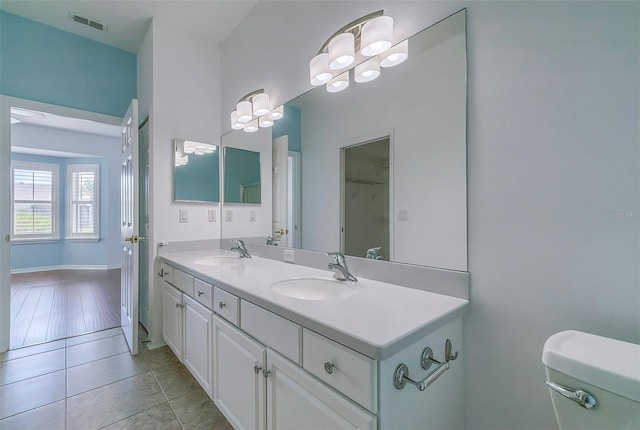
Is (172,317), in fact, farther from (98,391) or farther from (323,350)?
(323,350)

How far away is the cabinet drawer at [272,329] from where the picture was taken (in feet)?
3.25

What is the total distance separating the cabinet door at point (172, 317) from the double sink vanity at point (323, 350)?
1.16 ft

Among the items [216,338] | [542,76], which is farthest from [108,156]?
[542,76]

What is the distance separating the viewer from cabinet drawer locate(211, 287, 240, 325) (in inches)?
51.4

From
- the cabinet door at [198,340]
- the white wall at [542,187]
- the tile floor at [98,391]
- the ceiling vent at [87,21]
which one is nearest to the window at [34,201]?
the tile floor at [98,391]

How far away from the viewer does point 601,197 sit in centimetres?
81

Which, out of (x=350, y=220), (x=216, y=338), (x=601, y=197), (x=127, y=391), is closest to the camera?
(x=601, y=197)

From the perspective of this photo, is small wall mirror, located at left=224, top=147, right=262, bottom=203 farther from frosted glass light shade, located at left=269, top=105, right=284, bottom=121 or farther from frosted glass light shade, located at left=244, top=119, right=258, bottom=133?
frosted glass light shade, located at left=269, top=105, right=284, bottom=121

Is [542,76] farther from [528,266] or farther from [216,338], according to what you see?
[216,338]

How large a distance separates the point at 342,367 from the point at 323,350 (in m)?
0.08

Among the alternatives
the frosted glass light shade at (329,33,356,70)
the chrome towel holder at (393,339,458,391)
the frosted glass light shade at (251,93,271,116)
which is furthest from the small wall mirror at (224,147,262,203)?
the chrome towel holder at (393,339,458,391)

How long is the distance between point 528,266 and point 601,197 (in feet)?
0.93

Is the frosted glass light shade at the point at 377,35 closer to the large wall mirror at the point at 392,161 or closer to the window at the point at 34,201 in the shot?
the large wall mirror at the point at 392,161

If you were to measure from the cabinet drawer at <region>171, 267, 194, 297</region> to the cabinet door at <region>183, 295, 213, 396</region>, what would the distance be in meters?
0.05
